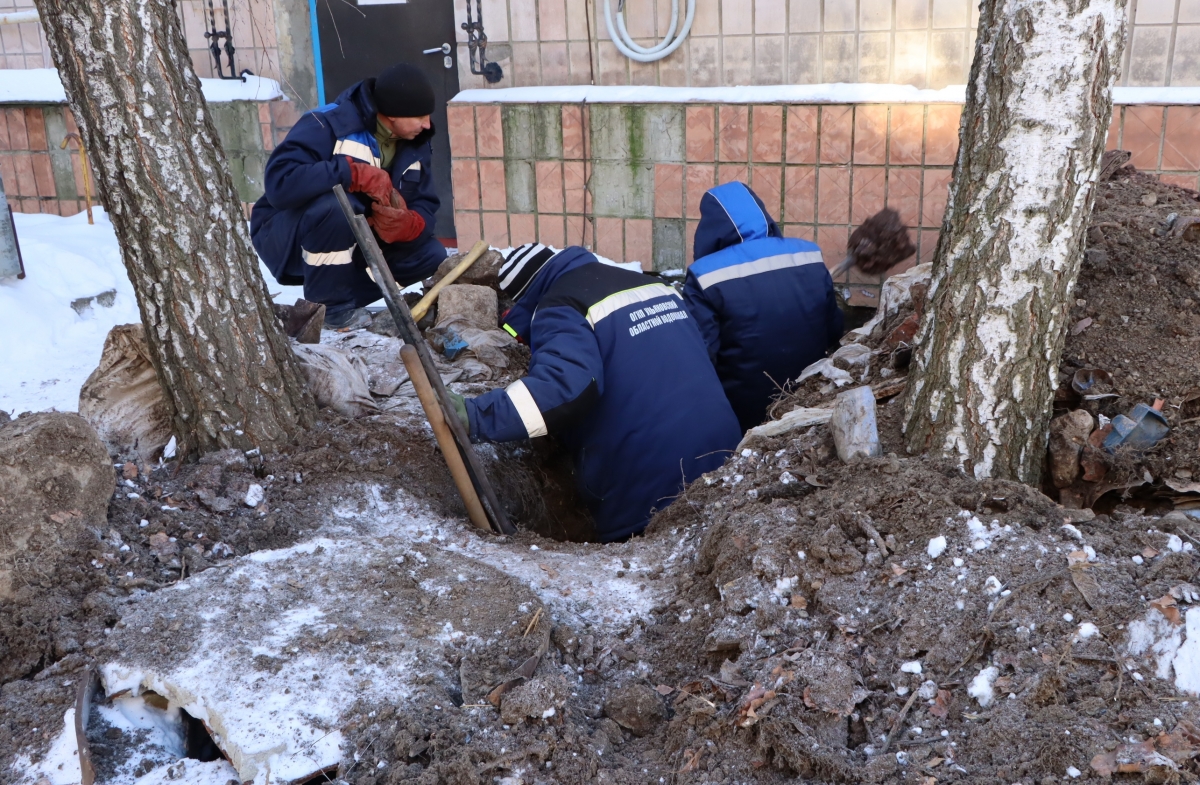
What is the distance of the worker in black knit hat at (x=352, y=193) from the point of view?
439 cm

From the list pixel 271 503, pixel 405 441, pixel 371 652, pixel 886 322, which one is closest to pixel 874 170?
pixel 886 322

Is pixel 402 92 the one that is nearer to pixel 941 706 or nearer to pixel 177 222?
pixel 177 222

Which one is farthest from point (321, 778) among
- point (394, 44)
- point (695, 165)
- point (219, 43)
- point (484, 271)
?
Result: point (219, 43)

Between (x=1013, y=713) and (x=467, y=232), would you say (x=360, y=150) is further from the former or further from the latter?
(x=1013, y=713)

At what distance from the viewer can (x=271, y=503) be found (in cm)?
279

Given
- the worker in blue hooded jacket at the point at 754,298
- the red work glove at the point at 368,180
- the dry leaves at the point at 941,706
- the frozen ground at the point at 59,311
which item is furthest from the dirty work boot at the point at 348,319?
the dry leaves at the point at 941,706

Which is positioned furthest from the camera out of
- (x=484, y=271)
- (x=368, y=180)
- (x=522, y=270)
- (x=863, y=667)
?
(x=484, y=271)

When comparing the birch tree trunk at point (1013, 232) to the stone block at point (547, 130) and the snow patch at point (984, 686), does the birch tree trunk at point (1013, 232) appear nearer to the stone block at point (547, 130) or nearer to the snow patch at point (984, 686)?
the snow patch at point (984, 686)

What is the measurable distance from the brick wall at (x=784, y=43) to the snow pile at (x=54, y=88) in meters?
1.56

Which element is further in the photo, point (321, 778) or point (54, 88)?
point (54, 88)

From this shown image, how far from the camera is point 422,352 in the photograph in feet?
9.78

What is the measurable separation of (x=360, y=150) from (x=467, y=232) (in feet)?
3.99

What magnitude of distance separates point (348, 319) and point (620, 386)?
6.23 ft

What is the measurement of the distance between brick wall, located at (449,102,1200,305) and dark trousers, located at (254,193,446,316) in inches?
28.8
